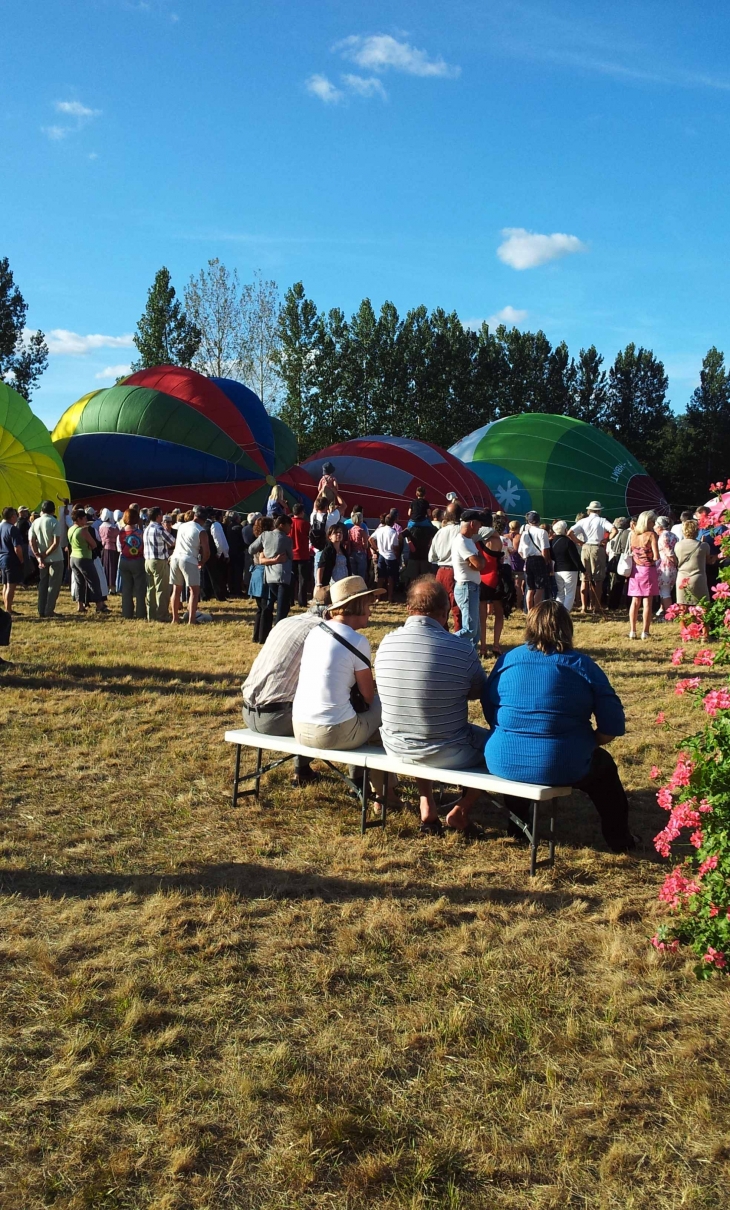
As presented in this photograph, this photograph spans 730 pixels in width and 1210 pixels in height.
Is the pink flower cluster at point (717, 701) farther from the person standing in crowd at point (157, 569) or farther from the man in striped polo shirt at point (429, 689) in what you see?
the person standing in crowd at point (157, 569)

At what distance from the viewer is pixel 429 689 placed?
16.0 feet

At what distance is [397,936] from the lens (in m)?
3.93

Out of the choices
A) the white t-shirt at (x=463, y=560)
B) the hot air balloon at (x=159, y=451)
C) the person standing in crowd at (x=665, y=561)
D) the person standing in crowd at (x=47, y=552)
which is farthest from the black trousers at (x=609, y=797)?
the hot air balloon at (x=159, y=451)

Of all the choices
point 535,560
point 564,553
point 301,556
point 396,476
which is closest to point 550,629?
point 535,560

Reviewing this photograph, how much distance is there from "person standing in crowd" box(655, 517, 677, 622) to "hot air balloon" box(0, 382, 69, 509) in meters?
11.8

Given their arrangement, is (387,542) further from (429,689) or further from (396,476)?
(429,689)

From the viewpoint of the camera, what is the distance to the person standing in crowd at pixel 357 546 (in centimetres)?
1568

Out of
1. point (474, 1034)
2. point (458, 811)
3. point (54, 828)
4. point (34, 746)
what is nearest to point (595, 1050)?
point (474, 1034)

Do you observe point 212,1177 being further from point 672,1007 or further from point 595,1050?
point 672,1007

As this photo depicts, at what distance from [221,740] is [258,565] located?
14.8 ft

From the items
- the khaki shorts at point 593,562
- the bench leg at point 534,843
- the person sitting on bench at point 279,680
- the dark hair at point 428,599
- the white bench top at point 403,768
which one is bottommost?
the bench leg at point 534,843

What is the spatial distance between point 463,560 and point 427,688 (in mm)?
4605

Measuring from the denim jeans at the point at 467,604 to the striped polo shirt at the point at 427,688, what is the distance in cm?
448

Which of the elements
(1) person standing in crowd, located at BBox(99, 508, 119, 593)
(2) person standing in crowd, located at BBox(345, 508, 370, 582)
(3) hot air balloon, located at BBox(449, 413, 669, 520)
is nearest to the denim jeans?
(2) person standing in crowd, located at BBox(345, 508, 370, 582)
